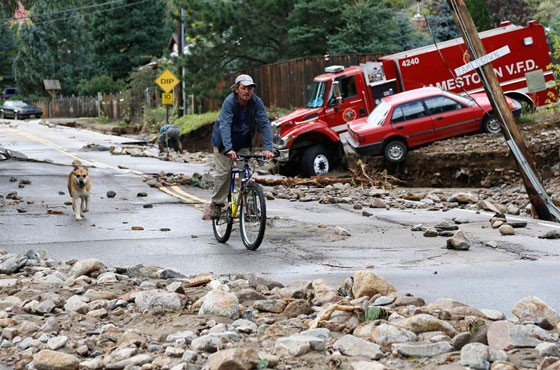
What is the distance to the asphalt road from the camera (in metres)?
8.50

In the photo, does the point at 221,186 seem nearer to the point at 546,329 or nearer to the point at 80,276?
the point at 80,276

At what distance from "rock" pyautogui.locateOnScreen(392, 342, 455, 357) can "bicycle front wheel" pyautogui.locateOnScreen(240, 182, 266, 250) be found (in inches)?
192

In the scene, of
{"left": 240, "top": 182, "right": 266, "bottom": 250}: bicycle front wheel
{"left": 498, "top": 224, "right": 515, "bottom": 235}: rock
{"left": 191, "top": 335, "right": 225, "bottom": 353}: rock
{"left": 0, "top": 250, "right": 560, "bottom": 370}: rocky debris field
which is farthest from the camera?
{"left": 498, "top": 224, "right": 515, "bottom": 235}: rock

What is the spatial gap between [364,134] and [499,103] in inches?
379

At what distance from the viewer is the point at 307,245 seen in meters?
11.4

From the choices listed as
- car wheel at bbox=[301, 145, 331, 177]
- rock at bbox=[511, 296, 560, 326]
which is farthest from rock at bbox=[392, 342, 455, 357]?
car wheel at bbox=[301, 145, 331, 177]

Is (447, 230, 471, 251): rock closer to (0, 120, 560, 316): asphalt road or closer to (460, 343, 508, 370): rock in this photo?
(0, 120, 560, 316): asphalt road

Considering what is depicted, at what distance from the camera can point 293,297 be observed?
746cm

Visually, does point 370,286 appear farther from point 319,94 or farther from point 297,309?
point 319,94

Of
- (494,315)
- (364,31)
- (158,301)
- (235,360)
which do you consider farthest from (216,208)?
(364,31)

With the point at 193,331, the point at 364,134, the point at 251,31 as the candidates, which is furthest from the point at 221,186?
the point at 251,31

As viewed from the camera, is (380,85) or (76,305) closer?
(76,305)

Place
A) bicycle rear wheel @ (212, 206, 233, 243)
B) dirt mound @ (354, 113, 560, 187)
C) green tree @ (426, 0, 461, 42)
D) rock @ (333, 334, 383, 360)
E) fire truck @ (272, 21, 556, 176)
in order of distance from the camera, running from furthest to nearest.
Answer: green tree @ (426, 0, 461, 42), fire truck @ (272, 21, 556, 176), dirt mound @ (354, 113, 560, 187), bicycle rear wheel @ (212, 206, 233, 243), rock @ (333, 334, 383, 360)

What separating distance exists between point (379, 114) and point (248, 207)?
14.4m
